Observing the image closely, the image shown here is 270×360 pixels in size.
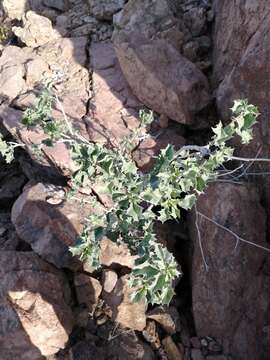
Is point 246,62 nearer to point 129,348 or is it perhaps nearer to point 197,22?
point 197,22

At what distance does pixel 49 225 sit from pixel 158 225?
1.23 meters

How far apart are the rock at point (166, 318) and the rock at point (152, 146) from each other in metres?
1.62

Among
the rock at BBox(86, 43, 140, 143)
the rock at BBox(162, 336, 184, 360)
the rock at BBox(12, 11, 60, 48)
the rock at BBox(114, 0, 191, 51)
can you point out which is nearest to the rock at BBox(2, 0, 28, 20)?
the rock at BBox(12, 11, 60, 48)

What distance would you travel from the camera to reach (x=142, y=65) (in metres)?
5.38

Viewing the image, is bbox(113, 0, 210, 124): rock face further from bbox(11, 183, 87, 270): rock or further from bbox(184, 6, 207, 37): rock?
bbox(11, 183, 87, 270): rock

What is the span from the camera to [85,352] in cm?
454

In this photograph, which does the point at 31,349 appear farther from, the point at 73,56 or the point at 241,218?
the point at 73,56

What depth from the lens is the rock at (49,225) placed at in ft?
16.0

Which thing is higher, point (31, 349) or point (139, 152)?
point (139, 152)

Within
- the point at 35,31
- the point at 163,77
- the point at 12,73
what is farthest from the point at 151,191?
the point at 35,31

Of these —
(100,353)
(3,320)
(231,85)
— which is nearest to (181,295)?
(100,353)

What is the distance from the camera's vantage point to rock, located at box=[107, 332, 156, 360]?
4.51m

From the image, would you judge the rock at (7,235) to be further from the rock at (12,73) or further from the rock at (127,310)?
the rock at (12,73)

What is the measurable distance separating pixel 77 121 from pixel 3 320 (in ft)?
8.29
